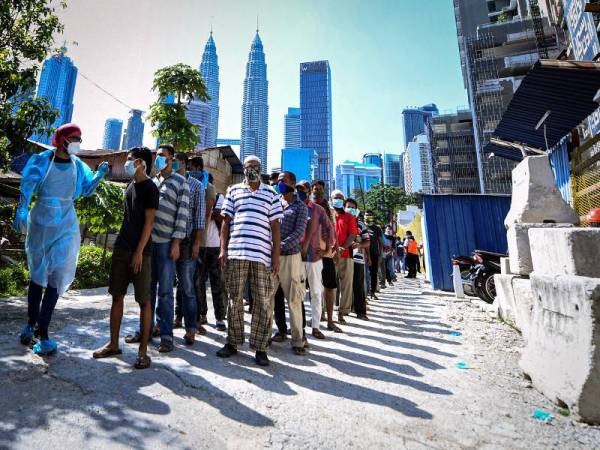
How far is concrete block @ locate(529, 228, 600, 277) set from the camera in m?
2.29

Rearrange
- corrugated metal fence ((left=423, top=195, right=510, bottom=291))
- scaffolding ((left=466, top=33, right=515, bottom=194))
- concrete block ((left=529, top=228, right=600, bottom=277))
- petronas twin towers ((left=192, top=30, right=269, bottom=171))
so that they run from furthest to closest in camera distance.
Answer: petronas twin towers ((left=192, top=30, right=269, bottom=171)) → scaffolding ((left=466, top=33, right=515, bottom=194)) → corrugated metal fence ((left=423, top=195, right=510, bottom=291)) → concrete block ((left=529, top=228, right=600, bottom=277))

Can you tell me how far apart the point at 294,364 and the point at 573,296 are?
2311mm

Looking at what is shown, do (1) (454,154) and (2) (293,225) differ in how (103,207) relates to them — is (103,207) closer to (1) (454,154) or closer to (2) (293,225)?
(2) (293,225)

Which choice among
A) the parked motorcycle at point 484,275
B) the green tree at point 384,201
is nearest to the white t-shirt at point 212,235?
the parked motorcycle at point 484,275

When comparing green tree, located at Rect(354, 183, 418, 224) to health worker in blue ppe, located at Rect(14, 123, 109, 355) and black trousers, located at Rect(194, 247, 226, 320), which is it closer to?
black trousers, located at Rect(194, 247, 226, 320)

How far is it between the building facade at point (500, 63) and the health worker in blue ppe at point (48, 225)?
167 feet

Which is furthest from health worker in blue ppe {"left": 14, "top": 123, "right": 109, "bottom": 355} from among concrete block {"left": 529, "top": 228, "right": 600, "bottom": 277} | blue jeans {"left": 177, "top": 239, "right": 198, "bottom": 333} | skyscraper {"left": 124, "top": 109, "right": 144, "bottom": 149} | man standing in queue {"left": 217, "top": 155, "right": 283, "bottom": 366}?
skyscraper {"left": 124, "top": 109, "right": 144, "bottom": 149}

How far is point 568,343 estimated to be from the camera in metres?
2.23

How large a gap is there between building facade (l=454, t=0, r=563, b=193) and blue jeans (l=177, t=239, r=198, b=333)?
5026 centimetres

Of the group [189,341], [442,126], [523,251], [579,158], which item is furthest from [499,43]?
[189,341]

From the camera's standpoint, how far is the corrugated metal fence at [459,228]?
31.2 ft

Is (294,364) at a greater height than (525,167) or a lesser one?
lesser

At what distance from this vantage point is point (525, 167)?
180 inches

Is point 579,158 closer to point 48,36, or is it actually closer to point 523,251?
point 523,251
